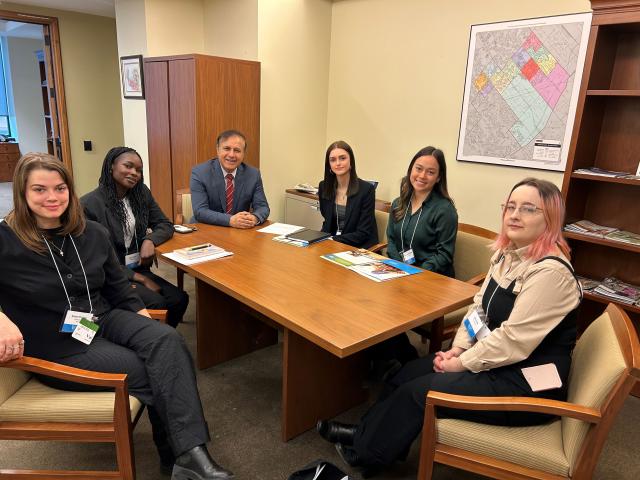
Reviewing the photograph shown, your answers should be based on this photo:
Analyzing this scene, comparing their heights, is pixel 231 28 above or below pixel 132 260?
above

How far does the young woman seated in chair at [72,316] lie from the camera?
5.20 ft

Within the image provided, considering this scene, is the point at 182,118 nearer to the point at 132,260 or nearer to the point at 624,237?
the point at 132,260

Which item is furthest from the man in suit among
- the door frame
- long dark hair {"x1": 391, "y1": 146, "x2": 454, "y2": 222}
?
the door frame

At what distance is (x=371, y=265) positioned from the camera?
228 centimetres

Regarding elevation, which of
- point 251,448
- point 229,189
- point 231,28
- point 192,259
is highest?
point 231,28

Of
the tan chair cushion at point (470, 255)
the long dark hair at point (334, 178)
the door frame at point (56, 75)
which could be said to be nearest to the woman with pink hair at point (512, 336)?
the tan chair cushion at point (470, 255)

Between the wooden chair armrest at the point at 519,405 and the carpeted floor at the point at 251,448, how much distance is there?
0.63 m

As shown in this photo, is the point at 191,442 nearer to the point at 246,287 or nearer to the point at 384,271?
the point at 246,287

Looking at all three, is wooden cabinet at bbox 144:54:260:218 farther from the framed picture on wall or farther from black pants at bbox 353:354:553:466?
black pants at bbox 353:354:553:466

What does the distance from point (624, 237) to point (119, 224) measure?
276cm

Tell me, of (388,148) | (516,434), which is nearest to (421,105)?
(388,148)

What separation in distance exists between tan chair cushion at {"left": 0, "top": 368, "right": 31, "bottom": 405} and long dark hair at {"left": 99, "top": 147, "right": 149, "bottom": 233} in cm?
101

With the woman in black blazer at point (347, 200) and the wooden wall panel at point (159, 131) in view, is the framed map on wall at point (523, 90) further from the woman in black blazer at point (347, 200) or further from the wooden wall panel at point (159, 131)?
the wooden wall panel at point (159, 131)

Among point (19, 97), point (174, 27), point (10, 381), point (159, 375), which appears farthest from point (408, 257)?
point (19, 97)
